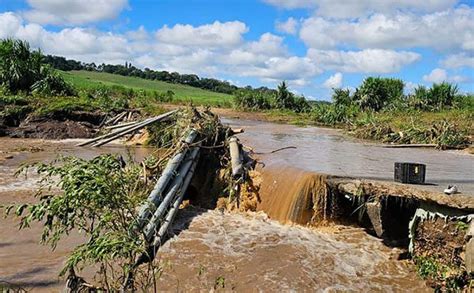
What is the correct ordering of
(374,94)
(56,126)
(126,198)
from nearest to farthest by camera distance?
(126,198) → (56,126) → (374,94)

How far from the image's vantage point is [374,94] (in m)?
32.0

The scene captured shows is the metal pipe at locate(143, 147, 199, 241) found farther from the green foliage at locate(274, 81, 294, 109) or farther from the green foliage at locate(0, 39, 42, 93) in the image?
the green foliage at locate(274, 81, 294, 109)

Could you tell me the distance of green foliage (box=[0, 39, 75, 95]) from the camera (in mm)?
25188

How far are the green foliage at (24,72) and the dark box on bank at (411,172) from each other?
2111 cm

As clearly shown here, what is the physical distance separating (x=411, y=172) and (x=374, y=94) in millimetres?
24884

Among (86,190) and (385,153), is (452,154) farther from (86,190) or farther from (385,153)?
(86,190)

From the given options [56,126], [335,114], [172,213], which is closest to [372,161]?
[172,213]

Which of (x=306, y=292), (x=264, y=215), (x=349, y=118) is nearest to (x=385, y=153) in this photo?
(x=264, y=215)

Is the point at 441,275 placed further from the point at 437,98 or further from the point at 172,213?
the point at 437,98

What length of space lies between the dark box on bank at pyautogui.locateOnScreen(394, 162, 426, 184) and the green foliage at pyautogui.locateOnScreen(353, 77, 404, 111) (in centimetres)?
2425

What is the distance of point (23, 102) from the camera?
22.4 m

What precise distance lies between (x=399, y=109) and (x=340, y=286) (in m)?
24.1

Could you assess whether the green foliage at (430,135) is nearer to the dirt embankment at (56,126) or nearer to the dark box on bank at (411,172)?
the dark box on bank at (411,172)

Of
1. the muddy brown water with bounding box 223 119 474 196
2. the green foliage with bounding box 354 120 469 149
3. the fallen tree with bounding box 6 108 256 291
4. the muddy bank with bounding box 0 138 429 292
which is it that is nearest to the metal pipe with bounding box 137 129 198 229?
the fallen tree with bounding box 6 108 256 291
